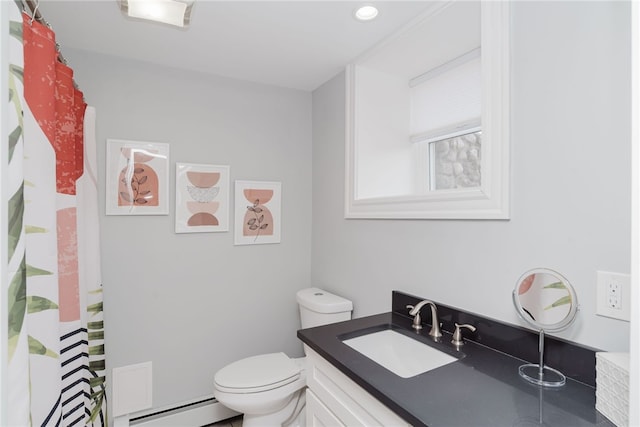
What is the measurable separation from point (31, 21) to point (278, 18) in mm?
975

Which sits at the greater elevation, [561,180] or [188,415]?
[561,180]

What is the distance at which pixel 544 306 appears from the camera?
1.02 m

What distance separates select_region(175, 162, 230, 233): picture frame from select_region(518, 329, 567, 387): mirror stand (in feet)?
6.00

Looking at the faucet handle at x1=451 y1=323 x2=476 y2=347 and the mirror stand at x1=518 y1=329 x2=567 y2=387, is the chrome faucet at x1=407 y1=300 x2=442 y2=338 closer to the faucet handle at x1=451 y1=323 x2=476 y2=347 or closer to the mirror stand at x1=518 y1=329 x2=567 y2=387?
the faucet handle at x1=451 y1=323 x2=476 y2=347

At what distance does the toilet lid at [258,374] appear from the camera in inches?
65.9

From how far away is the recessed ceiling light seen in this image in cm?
149

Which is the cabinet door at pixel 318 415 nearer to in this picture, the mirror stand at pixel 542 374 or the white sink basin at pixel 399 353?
the white sink basin at pixel 399 353

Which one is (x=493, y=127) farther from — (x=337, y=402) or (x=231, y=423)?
(x=231, y=423)

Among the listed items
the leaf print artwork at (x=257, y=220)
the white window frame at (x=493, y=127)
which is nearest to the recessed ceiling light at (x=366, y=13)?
the white window frame at (x=493, y=127)

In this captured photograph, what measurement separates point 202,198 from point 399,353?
155 cm

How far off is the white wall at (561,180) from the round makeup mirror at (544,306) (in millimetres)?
71

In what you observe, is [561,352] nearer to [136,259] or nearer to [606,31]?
[606,31]

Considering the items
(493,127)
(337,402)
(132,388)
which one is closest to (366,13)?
(493,127)

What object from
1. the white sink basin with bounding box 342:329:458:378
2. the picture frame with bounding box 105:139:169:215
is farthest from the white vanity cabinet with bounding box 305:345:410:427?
the picture frame with bounding box 105:139:169:215
